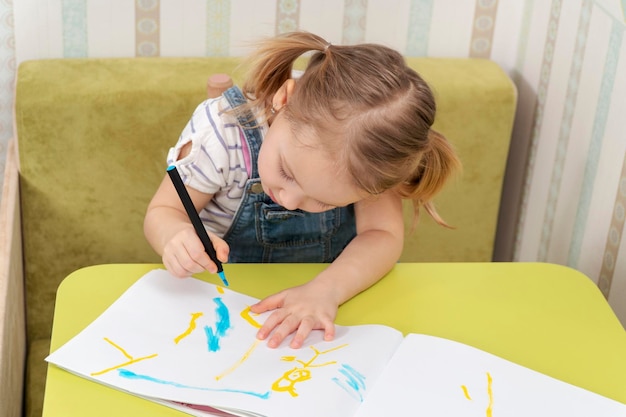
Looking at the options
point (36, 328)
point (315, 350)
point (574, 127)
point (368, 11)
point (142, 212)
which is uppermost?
point (368, 11)

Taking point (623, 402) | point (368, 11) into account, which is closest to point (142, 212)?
point (368, 11)

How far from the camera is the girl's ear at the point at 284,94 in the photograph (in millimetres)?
989

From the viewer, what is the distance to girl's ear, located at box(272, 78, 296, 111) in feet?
3.24

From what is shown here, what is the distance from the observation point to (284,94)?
1.00 meters

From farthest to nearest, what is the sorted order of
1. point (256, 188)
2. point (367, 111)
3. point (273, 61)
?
1. point (256, 188)
2. point (273, 61)
3. point (367, 111)

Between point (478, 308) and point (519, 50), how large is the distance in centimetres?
81

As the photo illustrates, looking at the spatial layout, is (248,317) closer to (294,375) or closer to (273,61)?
(294,375)

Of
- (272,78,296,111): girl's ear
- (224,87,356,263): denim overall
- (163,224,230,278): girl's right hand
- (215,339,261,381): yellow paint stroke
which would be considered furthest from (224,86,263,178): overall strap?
(215,339,261,381): yellow paint stroke

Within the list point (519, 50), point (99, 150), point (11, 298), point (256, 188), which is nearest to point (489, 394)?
point (256, 188)

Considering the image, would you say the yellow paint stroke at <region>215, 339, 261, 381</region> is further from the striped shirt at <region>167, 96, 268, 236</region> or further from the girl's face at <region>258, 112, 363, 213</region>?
the striped shirt at <region>167, 96, 268, 236</region>

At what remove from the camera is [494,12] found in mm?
1629

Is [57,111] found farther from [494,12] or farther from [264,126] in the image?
[494,12]

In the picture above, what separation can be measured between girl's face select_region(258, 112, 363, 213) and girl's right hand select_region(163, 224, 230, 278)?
10 centimetres

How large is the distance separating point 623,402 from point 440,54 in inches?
38.2
